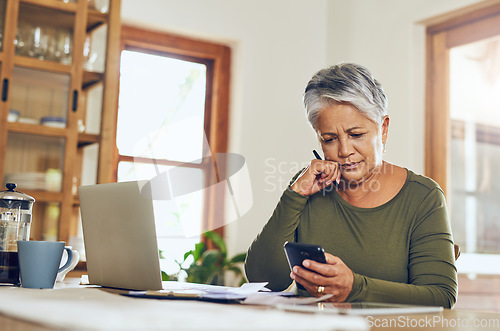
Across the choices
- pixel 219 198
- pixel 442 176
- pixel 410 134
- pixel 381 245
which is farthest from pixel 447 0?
pixel 381 245

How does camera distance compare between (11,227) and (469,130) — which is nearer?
(11,227)

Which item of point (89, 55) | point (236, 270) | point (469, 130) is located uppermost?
point (89, 55)

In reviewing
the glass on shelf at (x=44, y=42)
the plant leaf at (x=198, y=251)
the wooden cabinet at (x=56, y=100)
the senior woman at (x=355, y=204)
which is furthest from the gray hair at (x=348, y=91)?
the plant leaf at (x=198, y=251)

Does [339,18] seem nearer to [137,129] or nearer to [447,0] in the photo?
[447,0]

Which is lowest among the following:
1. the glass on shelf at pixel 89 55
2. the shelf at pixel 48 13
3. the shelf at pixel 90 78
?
the shelf at pixel 90 78

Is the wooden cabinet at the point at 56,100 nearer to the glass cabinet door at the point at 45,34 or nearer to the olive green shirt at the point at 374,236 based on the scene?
the glass cabinet door at the point at 45,34

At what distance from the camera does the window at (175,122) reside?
11.8ft

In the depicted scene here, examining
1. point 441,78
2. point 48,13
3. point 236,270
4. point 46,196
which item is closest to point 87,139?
point 46,196

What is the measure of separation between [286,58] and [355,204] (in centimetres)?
233

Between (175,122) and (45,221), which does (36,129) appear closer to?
(45,221)

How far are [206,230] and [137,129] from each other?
0.78 metres

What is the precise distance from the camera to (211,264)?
3.47m

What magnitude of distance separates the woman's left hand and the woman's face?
0.56 m

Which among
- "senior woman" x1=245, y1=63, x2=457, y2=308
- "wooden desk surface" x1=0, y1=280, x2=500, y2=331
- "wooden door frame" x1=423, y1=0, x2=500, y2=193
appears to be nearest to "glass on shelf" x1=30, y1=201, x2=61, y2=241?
"senior woman" x1=245, y1=63, x2=457, y2=308
